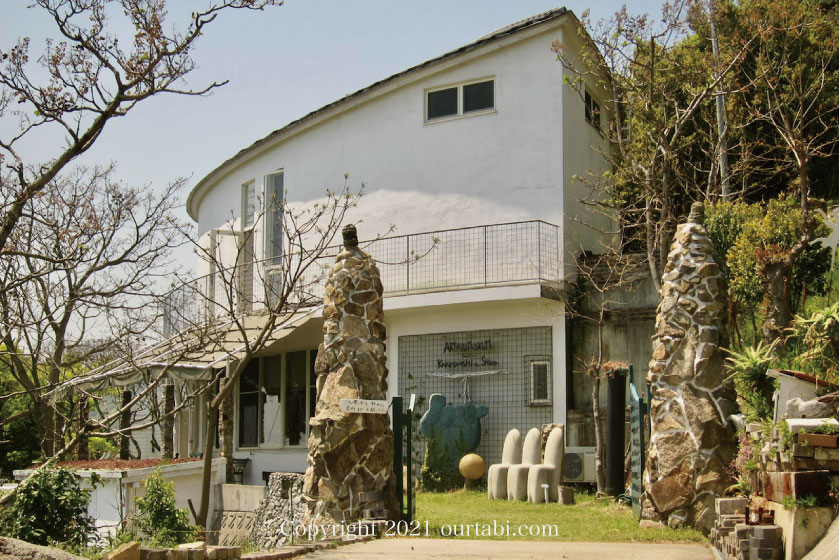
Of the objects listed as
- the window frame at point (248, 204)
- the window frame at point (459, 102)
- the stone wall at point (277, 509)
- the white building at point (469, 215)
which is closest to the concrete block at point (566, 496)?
the white building at point (469, 215)

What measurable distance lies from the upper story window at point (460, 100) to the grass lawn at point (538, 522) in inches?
348

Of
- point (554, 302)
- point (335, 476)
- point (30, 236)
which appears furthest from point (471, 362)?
point (30, 236)

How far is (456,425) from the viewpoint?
1898 cm

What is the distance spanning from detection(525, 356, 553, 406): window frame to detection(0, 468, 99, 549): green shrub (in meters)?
11.0

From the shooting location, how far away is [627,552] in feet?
33.0

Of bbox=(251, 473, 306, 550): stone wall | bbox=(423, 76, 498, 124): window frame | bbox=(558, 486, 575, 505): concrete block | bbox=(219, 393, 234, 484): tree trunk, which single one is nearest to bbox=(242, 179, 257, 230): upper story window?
bbox=(219, 393, 234, 484): tree trunk

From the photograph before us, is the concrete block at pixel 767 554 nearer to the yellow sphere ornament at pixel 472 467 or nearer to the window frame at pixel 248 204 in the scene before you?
the yellow sphere ornament at pixel 472 467

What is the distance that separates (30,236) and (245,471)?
8.24 meters

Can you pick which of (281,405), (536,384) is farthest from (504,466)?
(281,405)

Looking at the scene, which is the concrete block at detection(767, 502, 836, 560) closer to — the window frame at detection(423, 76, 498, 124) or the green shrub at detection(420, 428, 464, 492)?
the green shrub at detection(420, 428, 464, 492)

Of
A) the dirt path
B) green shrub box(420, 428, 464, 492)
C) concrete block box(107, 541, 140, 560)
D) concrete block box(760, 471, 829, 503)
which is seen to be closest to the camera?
concrete block box(760, 471, 829, 503)

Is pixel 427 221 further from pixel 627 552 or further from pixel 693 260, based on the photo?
pixel 627 552

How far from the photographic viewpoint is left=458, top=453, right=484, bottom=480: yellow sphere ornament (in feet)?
58.7

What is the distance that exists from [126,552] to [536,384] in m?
11.6
